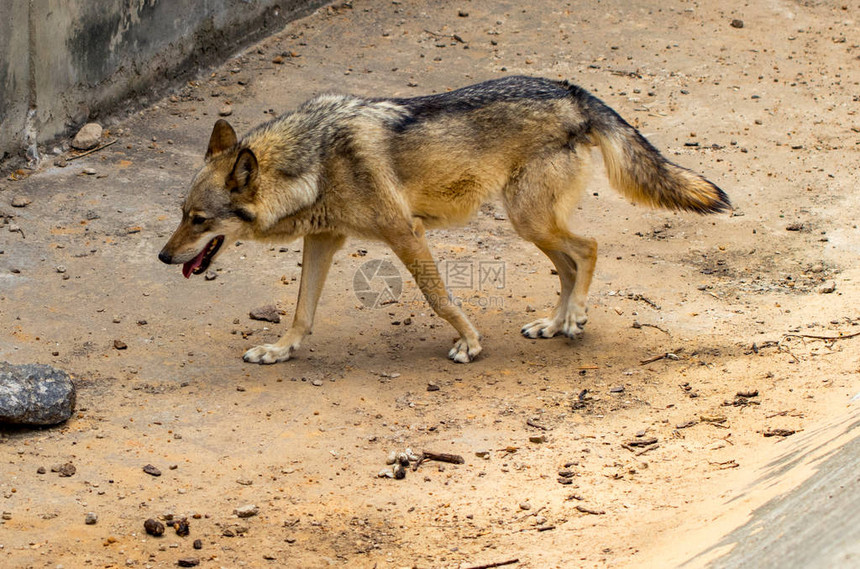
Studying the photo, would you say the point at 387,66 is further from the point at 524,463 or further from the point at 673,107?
the point at 524,463

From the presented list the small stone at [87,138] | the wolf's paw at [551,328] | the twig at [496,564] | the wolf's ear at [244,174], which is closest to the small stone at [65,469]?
the wolf's ear at [244,174]

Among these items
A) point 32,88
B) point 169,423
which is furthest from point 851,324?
point 32,88

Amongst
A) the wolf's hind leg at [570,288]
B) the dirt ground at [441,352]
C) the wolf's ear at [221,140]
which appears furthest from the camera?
the wolf's hind leg at [570,288]

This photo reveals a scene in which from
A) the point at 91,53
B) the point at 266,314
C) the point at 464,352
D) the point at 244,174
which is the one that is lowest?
the point at 266,314

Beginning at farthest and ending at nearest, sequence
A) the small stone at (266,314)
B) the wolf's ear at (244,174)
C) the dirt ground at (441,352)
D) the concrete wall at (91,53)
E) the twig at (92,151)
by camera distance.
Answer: the twig at (92,151)
the concrete wall at (91,53)
the small stone at (266,314)
the wolf's ear at (244,174)
the dirt ground at (441,352)

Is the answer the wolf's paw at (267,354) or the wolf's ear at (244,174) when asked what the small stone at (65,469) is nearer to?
the wolf's paw at (267,354)

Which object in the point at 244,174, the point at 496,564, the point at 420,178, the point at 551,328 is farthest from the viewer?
the point at 551,328

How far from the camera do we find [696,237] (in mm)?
8680

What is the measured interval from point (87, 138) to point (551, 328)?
203 inches

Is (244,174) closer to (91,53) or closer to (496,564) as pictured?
(496,564)

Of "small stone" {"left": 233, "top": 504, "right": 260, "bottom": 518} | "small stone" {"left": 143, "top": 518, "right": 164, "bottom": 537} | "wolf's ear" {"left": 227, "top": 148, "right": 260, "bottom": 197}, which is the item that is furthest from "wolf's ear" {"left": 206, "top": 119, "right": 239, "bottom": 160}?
"small stone" {"left": 143, "top": 518, "right": 164, "bottom": 537}

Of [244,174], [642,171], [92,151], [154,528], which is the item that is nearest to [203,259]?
[244,174]

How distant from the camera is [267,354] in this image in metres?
6.79

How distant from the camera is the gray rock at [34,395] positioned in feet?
17.7
